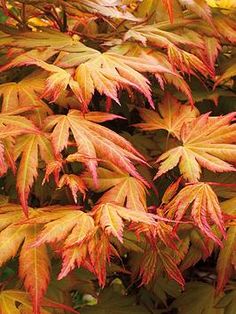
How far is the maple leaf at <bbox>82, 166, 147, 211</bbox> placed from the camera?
1154 millimetres

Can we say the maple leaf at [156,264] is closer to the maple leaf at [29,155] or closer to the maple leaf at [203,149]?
the maple leaf at [203,149]

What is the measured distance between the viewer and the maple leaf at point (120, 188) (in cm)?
115

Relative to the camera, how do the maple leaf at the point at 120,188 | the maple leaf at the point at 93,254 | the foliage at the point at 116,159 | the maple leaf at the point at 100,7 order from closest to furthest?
the maple leaf at the point at 93,254 → the foliage at the point at 116,159 → the maple leaf at the point at 120,188 → the maple leaf at the point at 100,7

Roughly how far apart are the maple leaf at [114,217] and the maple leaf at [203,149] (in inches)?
6.8

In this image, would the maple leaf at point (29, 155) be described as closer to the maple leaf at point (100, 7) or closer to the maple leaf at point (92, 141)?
the maple leaf at point (92, 141)

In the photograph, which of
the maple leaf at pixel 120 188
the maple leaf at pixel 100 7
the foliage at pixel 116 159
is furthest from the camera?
the maple leaf at pixel 100 7

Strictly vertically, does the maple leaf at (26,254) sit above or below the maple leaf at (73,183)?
below

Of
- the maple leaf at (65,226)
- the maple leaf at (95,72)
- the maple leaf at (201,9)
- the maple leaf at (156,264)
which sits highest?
the maple leaf at (201,9)

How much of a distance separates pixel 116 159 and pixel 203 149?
24 cm

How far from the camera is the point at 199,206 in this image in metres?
1.05

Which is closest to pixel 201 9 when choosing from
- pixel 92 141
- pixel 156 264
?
pixel 92 141

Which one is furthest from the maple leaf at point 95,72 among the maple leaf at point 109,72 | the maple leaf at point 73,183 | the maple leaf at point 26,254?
the maple leaf at point 26,254

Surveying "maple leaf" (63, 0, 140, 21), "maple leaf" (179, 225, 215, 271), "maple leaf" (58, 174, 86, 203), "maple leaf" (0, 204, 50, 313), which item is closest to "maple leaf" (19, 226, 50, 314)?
"maple leaf" (0, 204, 50, 313)

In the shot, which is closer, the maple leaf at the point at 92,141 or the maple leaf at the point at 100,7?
the maple leaf at the point at 92,141
